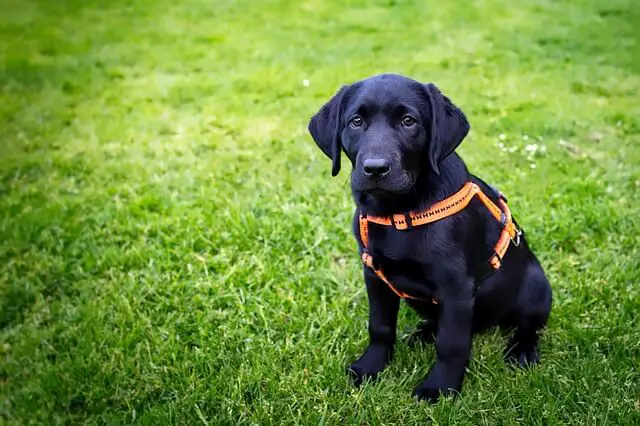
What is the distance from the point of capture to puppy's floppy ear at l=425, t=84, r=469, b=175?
265 cm

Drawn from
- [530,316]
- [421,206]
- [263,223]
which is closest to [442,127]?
[421,206]

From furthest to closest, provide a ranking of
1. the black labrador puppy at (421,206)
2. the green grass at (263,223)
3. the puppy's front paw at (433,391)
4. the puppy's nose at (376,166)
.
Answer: the green grass at (263,223)
the puppy's front paw at (433,391)
the black labrador puppy at (421,206)
the puppy's nose at (376,166)

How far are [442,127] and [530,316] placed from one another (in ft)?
3.45

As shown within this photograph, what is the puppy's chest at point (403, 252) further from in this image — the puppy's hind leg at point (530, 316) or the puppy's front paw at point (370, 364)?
the puppy's hind leg at point (530, 316)

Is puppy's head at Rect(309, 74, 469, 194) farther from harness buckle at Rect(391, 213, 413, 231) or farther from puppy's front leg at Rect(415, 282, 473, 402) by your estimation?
puppy's front leg at Rect(415, 282, 473, 402)

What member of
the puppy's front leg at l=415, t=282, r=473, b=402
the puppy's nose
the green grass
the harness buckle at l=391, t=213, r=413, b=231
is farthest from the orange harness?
the green grass

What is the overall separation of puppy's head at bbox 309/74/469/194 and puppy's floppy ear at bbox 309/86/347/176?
2.4 inches

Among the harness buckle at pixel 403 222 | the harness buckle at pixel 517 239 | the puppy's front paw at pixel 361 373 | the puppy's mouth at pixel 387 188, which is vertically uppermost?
the puppy's mouth at pixel 387 188

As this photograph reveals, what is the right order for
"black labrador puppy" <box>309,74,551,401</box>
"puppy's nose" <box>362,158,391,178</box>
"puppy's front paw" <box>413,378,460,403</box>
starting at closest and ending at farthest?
"puppy's nose" <box>362,158,391,178</box>, "black labrador puppy" <box>309,74,551,401</box>, "puppy's front paw" <box>413,378,460,403</box>

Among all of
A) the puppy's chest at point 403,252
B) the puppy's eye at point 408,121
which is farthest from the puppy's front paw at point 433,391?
the puppy's eye at point 408,121

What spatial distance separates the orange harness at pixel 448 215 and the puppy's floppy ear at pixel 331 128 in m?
0.30

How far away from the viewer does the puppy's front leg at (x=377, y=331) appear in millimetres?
3000

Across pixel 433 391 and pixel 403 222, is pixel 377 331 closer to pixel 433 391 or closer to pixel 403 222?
pixel 433 391

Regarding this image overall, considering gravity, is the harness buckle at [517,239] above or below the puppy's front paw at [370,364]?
above
